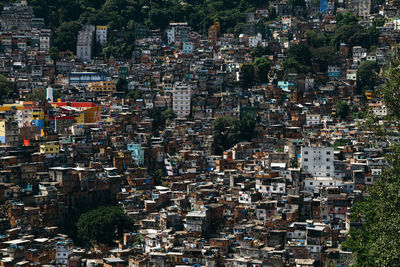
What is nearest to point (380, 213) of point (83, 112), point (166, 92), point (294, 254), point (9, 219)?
point (294, 254)

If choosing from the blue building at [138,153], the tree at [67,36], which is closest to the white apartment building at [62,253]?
the blue building at [138,153]

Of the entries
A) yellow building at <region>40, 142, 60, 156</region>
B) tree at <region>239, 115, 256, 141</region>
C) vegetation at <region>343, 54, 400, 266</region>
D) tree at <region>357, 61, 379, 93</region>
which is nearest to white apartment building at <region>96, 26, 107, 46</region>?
tree at <region>239, 115, 256, 141</region>

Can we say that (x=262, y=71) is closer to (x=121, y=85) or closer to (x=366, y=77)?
(x=366, y=77)

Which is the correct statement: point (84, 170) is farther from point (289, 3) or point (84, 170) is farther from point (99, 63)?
point (289, 3)

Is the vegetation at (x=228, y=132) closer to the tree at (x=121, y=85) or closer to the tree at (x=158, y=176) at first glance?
the tree at (x=158, y=176)

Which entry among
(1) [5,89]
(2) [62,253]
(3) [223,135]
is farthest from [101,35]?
(2) [62,253]

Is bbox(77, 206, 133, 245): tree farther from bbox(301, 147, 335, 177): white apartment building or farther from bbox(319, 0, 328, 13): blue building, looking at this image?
bbox(319, 0, 328, 13): blue building
